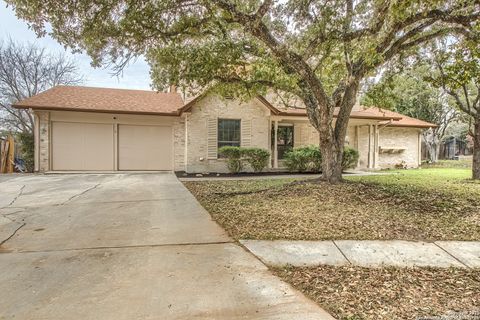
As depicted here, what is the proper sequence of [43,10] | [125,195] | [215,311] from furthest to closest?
[125,195]
[43,10]
[215,311]

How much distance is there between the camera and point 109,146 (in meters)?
14.6

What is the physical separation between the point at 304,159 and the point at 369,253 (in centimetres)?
1091

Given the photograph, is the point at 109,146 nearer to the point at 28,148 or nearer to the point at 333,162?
the point at 28,148

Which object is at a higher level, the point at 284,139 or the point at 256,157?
the point at 284,139

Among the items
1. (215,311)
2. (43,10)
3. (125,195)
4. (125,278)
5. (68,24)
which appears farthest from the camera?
(125,195)

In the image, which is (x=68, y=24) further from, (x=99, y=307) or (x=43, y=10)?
(x=99, y=307)

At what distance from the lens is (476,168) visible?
11625 mm

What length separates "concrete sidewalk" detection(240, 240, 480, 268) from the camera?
365cm

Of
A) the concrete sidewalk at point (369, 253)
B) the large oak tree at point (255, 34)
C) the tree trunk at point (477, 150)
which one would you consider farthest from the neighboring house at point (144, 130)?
the concrete sidewalk at point (369, 253)

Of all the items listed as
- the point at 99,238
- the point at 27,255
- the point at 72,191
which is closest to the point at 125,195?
the point at 72,191

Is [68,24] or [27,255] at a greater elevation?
[68,24]

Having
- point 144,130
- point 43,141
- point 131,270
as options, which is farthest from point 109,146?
point 131,270

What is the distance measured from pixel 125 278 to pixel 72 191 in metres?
6.54

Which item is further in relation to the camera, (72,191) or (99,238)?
(72,191)
